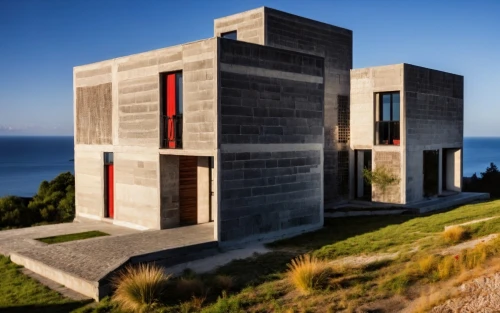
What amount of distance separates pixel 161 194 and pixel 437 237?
27.4 ft

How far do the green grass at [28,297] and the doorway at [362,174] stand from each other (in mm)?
15334

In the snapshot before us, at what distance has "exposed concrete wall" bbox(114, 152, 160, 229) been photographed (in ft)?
53.9

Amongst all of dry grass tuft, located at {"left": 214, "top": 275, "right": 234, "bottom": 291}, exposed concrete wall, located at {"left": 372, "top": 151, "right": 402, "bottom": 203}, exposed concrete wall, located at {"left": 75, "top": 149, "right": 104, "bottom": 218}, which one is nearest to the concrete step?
dry grass tuft, located at {"left": 214, "top": 275, "right": 234, "bottom": 291}

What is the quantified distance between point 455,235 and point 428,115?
1081 centimetres

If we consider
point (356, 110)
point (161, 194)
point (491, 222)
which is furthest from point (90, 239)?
point (356, 110)

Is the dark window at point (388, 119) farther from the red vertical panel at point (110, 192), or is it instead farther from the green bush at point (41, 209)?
the green bush at point (41, 209)

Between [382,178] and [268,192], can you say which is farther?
[382,178]

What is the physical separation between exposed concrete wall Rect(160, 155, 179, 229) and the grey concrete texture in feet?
9.26

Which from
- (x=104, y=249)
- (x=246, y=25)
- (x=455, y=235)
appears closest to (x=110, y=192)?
(x=104, y=249)

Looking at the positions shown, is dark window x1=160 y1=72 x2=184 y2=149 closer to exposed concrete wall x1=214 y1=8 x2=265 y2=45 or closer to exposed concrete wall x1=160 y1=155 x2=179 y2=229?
exposed concrete wall x1=160 y1=155 x2=179 y2=229

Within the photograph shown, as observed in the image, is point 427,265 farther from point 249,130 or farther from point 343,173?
point 343,173

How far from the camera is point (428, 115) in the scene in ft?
75.3

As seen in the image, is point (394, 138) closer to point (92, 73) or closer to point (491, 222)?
point (491, 222)

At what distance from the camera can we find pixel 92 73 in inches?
754
